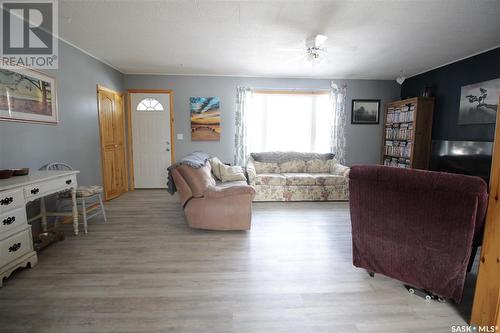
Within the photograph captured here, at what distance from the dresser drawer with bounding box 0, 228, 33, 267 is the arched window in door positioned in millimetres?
3481

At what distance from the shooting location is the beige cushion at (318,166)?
4.95 m

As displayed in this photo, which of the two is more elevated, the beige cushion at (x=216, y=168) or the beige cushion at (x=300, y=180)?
the beige cushion at (x=216, y=168)

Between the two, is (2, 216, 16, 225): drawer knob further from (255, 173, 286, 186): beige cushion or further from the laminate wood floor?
(255, 173, 286, 186): beige cushion

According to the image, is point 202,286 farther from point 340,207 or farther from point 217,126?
point 217,126

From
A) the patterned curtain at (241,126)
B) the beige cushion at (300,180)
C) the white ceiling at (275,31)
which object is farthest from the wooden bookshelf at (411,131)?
the patterned curtain at (241,126)

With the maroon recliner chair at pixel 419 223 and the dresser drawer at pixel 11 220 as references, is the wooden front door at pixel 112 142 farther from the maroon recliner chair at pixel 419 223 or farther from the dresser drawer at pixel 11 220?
the maroon recliner chair at pixel 419 223

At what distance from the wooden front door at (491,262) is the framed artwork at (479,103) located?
2778 mm

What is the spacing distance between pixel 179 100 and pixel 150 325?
4416mm

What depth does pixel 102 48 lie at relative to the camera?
A: 11.3ft

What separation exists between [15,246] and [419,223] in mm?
3183

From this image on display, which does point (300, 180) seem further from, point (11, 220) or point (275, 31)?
point (11, 220)

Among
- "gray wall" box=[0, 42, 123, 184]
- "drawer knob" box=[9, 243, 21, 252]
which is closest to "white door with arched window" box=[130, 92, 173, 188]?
"gray wall" box=[0, 42, 123, 184]

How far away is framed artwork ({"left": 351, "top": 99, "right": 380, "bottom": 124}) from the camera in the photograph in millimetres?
5285

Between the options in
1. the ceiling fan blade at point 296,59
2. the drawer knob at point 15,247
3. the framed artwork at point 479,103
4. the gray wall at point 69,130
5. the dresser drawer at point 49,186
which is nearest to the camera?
the drawer knob at point 15,247
